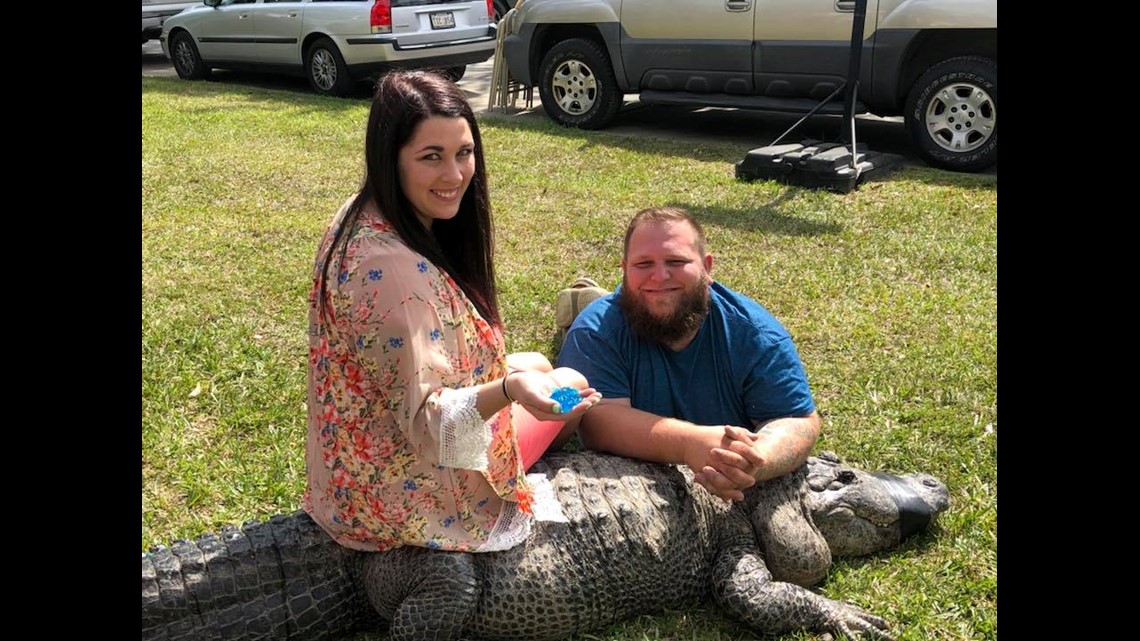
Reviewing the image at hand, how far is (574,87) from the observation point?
1074 centimetres

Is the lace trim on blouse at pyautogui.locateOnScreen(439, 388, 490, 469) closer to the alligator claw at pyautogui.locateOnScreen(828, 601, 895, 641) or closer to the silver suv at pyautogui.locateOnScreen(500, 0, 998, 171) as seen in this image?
the alligator claw at pyautogui.locateOnScreen(828, 601, 895, 641)

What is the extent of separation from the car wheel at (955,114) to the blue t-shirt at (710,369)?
17.4 ft

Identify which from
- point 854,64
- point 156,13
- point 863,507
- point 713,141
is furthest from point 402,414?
point 156,13

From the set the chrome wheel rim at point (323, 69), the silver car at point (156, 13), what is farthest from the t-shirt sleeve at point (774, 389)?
the silver car at point (156, 13)

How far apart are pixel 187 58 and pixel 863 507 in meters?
13.5

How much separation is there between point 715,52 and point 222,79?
8224mm

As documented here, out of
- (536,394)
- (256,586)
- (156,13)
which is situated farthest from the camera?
(156,13)

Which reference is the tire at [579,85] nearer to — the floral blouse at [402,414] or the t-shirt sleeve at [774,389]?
the t-shirt sleeve at [774,389]

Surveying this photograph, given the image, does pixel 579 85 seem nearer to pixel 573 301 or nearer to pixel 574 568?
pixel 573 301

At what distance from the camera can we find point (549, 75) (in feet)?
35.3

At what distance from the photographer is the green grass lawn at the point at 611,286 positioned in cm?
384

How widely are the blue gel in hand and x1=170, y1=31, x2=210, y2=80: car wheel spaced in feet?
44.3
